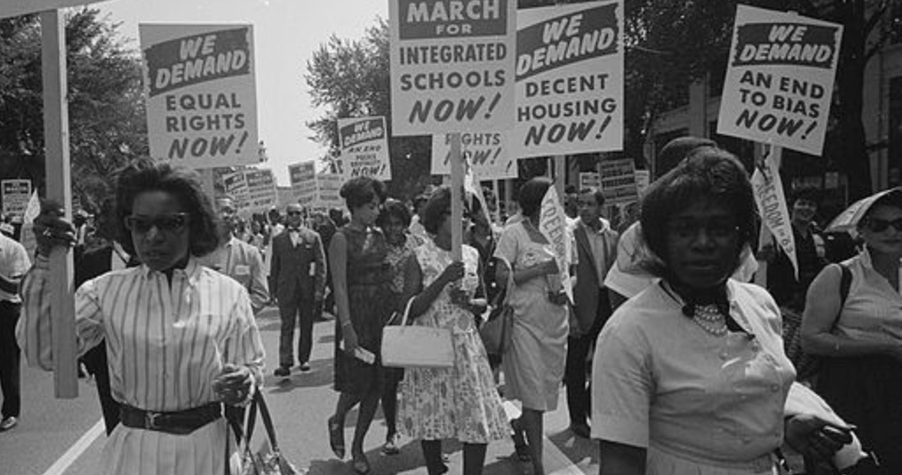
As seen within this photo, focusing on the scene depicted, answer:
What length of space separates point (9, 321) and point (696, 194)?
738 centimetres

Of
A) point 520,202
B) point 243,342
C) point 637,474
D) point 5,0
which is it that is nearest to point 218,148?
point 520,202

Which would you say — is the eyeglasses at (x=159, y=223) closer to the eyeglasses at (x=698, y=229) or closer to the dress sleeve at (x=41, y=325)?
the dress sleeve at (x=41, y=325)

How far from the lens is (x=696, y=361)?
7.63 feet

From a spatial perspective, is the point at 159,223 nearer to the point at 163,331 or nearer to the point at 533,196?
the point at 163,331

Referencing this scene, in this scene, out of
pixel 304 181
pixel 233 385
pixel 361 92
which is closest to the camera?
pixel 233 385

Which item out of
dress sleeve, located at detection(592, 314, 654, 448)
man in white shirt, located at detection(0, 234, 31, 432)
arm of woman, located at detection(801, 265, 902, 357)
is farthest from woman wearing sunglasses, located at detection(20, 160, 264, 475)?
man in white shirt, located at detection(0, 234, 31, 432)

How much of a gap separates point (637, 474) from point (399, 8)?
4423 mm

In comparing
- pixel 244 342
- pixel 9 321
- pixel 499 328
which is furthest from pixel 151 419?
pixel 9 321

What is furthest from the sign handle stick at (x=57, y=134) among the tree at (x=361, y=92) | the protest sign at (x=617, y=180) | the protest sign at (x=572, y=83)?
the tree at (x=361, y=92)

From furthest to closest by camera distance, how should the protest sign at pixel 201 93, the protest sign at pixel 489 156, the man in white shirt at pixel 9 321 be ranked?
→ 1. the protest sign at pixel 489 156
2. the man in white shirt at pixel 9 321
3. the protest sign at pixel 201 93

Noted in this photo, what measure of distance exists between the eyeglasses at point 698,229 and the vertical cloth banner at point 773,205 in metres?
4.33

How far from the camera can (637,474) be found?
7.60 ft

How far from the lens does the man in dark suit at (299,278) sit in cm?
1124

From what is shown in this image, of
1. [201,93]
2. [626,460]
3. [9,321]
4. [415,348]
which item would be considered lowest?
[9,321]
